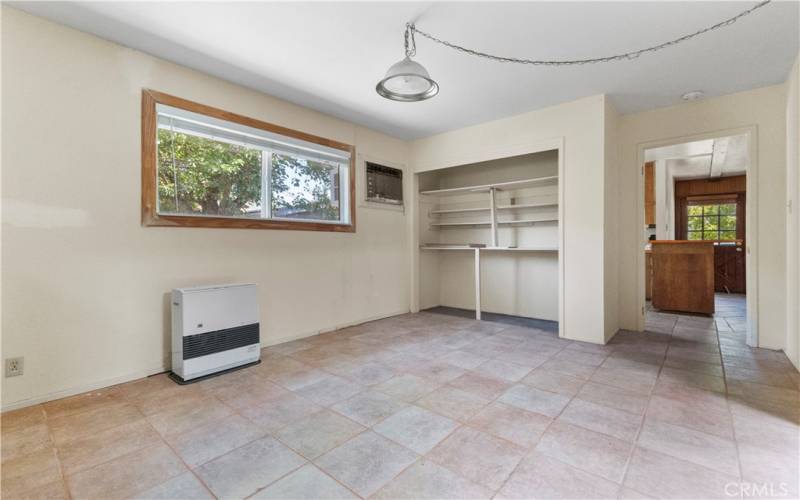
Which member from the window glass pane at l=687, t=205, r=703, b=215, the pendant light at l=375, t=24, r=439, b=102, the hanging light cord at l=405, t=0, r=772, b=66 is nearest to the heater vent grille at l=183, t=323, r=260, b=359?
the pendant light at l=375, t=24, r=439, b=102

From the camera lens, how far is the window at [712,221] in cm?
890

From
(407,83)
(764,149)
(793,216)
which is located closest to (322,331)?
(407,83)

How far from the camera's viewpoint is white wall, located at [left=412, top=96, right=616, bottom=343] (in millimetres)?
3725

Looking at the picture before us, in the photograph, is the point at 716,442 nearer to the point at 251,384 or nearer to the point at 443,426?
the point at 443,426

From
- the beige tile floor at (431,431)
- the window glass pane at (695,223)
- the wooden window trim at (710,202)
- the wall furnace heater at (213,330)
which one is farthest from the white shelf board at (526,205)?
the window glass pane at (695,223)

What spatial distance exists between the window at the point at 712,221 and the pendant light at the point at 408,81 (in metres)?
9.86

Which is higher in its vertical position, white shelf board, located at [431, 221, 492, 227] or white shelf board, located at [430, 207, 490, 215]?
white shelf board, located at [430, 207, 490, 215]

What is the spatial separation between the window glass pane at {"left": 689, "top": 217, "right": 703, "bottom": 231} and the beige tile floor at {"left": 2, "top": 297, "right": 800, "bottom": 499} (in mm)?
7500

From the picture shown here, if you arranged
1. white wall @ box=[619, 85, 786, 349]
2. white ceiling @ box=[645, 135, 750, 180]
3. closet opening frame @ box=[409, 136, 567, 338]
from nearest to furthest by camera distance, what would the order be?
1. white wall @ box=[619, 85, 786, 349]
2. closet opening frame @ box=[409, 136, 567, 338]
3. white ceiling @ box=[645, 135, 750, 180]

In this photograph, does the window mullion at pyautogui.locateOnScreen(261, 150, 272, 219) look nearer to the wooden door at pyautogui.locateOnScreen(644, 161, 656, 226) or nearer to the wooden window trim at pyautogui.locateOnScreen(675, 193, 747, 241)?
the wooden door at pyautogui.locateOnScreen(644, 161, 656, 226)

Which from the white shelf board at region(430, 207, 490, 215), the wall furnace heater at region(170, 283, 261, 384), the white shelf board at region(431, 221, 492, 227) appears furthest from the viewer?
the white shelf board at region(431, 221, 492, 227)

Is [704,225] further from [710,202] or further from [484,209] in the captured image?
[484,209]

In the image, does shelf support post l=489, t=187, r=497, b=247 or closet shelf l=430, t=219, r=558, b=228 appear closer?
closet shelf l=430, t=219, r=558, b=228

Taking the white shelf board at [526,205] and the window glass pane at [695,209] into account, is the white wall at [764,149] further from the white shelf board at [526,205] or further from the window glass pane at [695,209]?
the window glass pane at [695,209]
